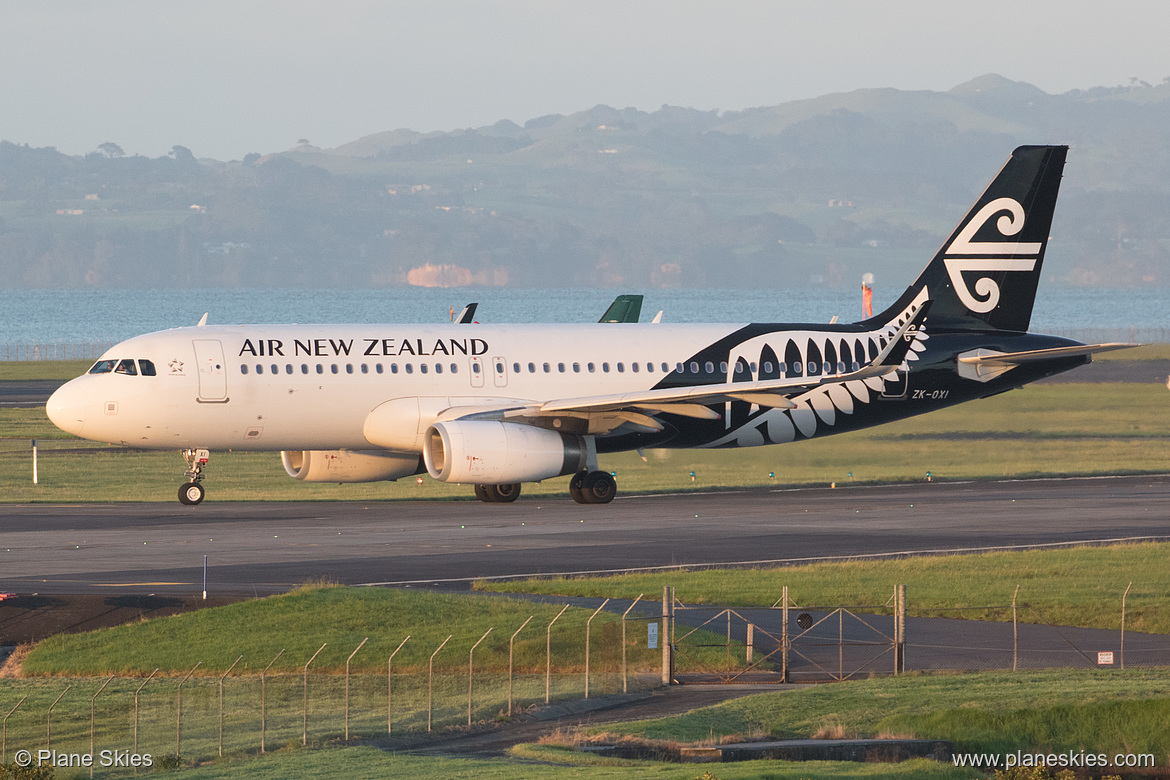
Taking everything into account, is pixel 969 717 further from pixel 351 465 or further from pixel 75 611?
pixel 351 465

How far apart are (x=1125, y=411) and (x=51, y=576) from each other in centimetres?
5219

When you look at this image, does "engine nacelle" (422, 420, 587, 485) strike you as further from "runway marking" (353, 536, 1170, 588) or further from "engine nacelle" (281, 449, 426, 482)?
"runway marking" (353, 536, 1170, 588)

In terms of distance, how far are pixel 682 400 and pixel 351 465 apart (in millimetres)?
10087

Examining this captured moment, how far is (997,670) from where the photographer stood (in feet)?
90.3

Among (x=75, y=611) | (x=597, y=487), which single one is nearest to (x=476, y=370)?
(x=597, y=487)

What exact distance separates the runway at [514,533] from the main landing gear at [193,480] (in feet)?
1.37

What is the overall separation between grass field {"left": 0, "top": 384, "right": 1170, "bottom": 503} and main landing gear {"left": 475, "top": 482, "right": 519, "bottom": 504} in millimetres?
3163

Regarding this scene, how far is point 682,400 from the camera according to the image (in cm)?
4912

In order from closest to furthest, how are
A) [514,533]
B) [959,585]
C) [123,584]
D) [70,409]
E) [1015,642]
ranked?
[1015,642] → [959,585] → [123,584] → [514,533] → [70,409]

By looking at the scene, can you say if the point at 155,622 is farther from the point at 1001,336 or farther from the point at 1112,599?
the point at 1001,336

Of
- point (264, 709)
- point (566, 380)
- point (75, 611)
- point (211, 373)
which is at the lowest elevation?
point (264, 709)

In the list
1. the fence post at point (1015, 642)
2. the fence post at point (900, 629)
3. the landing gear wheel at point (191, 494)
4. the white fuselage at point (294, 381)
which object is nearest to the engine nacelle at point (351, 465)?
the white fuselage at point (294, 381)

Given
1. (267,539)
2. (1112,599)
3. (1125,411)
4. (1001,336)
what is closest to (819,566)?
(1112,599)

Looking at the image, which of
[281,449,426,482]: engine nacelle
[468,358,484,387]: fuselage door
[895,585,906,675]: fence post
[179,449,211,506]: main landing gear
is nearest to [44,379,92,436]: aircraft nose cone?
[179,449,211,506]: main landing gear
